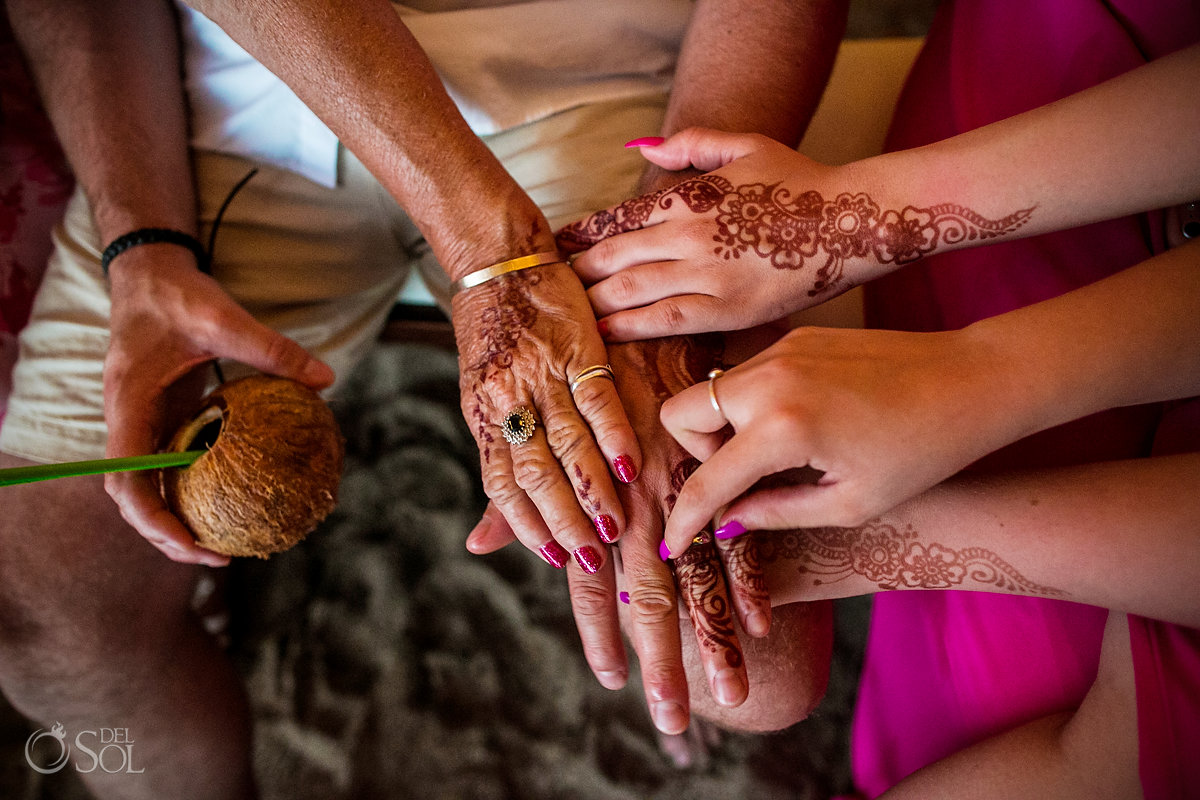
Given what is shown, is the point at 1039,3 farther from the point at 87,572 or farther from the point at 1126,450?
the point at 87,572

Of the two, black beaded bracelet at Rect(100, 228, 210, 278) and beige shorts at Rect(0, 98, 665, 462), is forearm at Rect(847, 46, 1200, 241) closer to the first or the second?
beige shorts at Rect(0, 98, 665, 462)

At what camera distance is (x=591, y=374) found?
2.87 feet

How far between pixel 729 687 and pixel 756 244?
58 cm

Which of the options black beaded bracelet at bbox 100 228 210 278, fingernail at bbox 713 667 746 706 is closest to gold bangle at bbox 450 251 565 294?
black beaded bracelet at bbox 100 228 210 278

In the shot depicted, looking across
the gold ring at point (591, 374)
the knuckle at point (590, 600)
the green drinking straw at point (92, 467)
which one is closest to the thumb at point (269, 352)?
the green drinking straw at point (92, 467)

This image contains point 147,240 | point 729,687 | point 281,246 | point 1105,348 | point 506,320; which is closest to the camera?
point 1105,348

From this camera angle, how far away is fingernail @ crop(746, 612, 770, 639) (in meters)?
0.84

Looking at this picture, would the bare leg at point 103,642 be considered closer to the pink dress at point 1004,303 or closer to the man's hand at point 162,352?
the man's hand at point 162,352

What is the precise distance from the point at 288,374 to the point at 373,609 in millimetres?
760

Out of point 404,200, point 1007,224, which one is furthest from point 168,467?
point 1007,224

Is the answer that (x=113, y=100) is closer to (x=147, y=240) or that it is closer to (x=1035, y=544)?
(x=147, y=240)

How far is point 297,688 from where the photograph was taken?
1425 millimetres

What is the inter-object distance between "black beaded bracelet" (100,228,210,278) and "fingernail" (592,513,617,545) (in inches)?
31.3

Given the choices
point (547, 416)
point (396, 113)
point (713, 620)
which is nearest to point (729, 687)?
point (713, 620)
